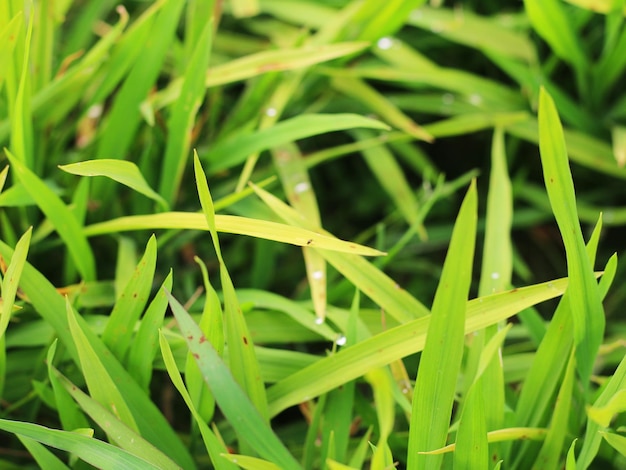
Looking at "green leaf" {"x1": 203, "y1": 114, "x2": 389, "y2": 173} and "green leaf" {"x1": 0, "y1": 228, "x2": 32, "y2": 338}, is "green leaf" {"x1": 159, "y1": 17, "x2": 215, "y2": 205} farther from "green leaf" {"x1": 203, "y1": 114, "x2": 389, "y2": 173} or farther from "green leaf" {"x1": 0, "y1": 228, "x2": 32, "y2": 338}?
"green leaf" {"x1": 0, "y1": 228, "x2": 32, "y2": 338}

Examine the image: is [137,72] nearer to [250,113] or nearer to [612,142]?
[250,113]

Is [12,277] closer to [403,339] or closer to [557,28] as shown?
[403,339]

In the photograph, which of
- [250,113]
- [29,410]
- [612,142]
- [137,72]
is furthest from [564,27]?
[29,410]

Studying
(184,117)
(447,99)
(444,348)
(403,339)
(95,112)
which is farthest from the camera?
(447,99)

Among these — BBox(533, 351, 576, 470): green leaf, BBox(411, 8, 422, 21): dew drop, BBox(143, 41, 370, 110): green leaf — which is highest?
BBox(411, 8, 422, 21): dew drop

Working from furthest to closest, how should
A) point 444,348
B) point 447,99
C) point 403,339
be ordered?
point 447,99, point 403,339, point 444,348

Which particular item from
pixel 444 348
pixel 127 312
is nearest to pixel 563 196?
pixel 444 348

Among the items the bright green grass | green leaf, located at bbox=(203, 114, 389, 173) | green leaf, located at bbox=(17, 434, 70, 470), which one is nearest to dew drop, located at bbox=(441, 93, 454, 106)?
the bright green grass

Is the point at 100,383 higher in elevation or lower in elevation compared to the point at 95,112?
lower
